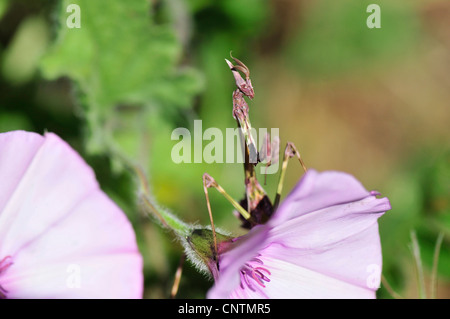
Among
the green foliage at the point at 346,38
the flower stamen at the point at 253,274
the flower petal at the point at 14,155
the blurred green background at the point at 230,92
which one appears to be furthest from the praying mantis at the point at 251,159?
the green foliage at the point at 346,38

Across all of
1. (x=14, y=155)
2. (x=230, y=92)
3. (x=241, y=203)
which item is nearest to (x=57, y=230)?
(x=14, y=155)

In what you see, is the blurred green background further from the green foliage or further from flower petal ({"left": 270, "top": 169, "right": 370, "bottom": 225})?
flower petal ({"left": 270, "top": 169, "right": 370, "bottom": 225})

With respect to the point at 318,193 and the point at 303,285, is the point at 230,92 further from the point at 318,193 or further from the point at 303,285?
the point at 318,193

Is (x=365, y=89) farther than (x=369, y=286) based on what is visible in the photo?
Yes

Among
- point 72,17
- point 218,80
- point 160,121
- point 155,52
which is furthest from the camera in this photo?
point 218,80

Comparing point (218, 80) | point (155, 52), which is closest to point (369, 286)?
point (155, 52)

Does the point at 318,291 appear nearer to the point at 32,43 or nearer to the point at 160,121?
the point at 160,121
